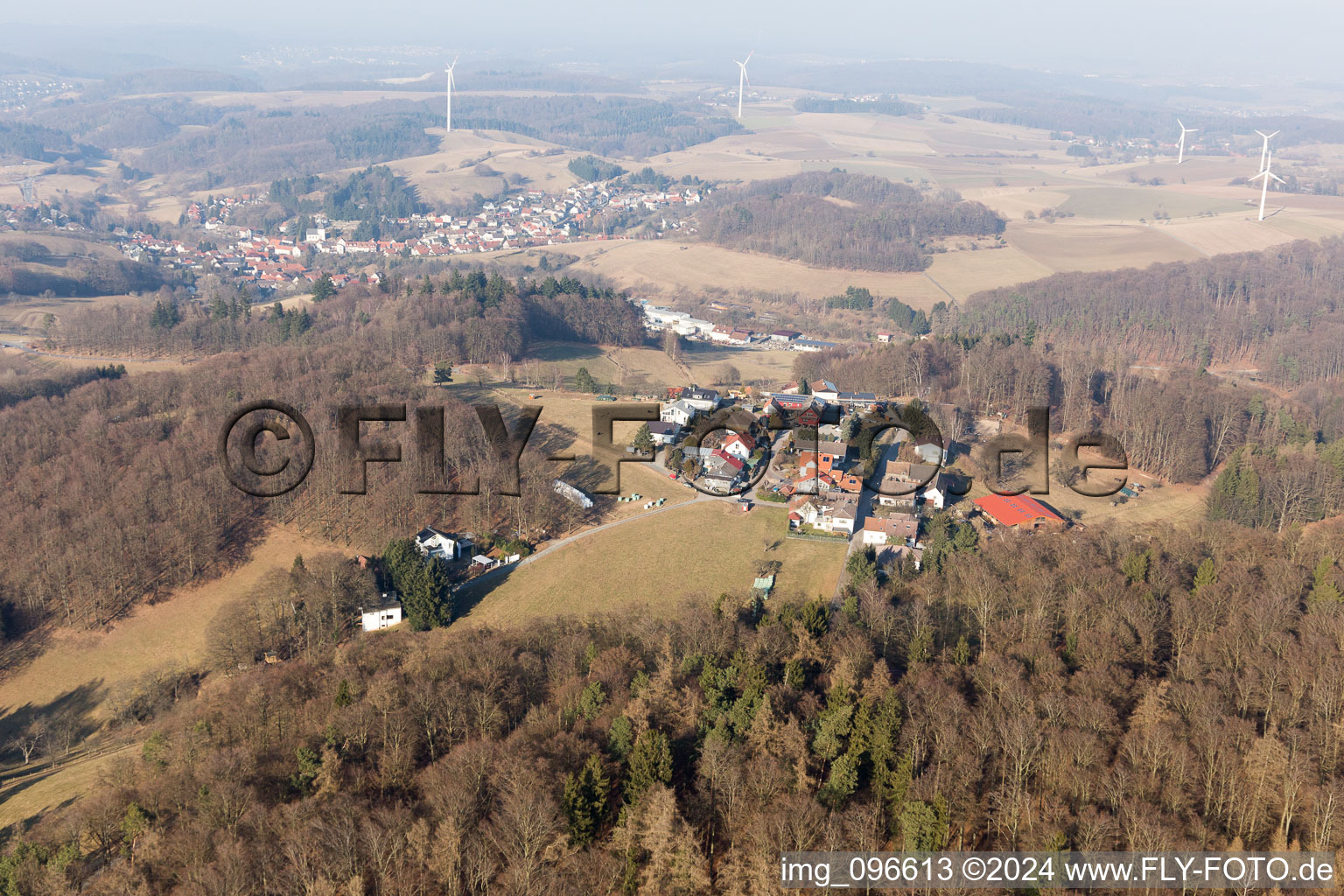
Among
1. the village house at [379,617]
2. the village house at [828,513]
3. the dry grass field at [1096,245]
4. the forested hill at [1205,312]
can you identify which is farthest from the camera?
the dry grass field at [1096,245]

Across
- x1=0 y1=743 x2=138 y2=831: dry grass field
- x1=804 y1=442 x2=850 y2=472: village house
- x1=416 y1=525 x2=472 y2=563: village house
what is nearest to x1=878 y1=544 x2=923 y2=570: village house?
x1=804 y1=442 x2=850 y2=472: village house

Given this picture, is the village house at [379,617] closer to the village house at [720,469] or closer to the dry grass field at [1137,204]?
the village house at [720,469]

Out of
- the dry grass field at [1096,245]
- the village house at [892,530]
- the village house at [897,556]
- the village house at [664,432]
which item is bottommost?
the village house at [897,556]

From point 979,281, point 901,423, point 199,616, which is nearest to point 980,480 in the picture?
point 901,423

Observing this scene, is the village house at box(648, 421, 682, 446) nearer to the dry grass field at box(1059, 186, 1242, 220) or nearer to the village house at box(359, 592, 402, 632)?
the village house at box(359, 592, 402, 632)

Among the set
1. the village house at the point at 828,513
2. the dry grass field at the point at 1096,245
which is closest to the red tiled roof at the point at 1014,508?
the village house at the point at 828,513

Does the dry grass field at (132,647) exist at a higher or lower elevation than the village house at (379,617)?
lower
